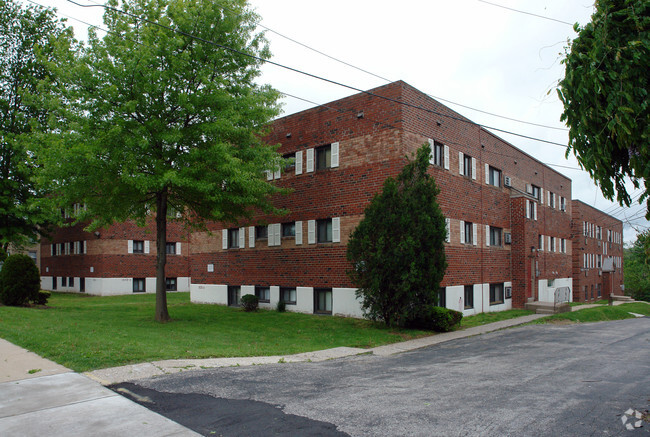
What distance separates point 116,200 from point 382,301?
32.7ft

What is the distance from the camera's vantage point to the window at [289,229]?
2231cm

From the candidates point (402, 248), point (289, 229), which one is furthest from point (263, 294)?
point (402, 248)

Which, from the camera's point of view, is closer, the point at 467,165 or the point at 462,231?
the point at 462,231

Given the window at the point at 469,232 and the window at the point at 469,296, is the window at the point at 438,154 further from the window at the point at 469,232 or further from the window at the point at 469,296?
the window at the point at 469,296

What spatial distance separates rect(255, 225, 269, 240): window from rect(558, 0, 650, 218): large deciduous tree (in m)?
19.2

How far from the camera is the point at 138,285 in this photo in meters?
37.9

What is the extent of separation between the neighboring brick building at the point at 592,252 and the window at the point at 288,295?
28685mm

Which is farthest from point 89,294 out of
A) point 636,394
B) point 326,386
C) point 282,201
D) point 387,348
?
point 636,394

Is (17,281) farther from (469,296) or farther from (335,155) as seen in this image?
(469,296)

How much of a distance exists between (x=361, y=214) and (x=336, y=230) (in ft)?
4.84

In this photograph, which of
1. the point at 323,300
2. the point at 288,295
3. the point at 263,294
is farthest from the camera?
the point at 263,294

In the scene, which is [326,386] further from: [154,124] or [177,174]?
[154,124]

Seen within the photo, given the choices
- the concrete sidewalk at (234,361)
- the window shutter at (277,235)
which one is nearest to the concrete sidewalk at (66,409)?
the concrete sidewalk at (234,361)

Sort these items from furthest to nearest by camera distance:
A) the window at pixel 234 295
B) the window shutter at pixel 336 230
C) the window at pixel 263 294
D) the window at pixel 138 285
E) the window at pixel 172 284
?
the window at pixel 172 284 < the window at pixel 138 285 < the window at pixel 234 295 < the window at pixel 263 294 < the window shutter at pixel 336 230
